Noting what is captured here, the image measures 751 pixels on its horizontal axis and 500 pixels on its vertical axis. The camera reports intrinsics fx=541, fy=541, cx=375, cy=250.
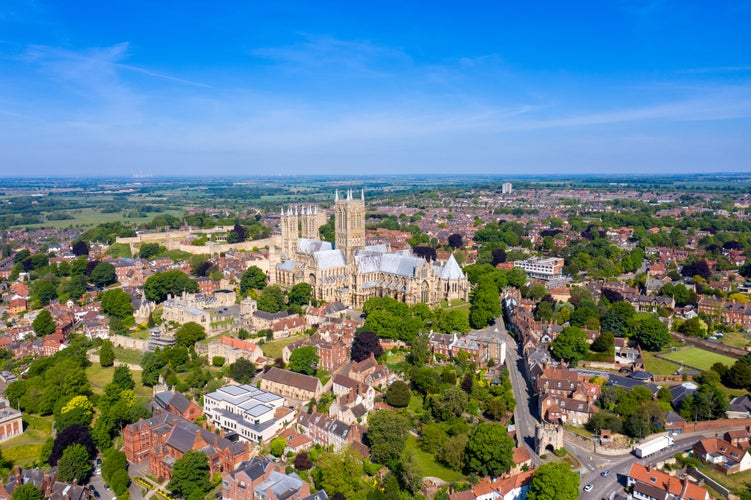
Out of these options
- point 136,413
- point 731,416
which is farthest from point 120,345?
point 731,416

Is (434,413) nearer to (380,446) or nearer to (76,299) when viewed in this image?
(380,446)

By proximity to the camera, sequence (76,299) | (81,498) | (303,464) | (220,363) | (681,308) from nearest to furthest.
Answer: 1. (81,498)
2. (303,464)
3. (220,363)
4. (681,308)
5. (76,299)

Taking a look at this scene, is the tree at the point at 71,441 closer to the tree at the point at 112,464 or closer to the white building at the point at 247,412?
the tree at the point at 112,464

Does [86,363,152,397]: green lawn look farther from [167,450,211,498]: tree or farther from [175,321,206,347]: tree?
[167,450,211,498]: tree

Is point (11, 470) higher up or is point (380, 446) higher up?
point (380, 446)

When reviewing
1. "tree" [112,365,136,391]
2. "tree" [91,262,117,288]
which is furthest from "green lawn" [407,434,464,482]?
"tree" [91,262,117,288]

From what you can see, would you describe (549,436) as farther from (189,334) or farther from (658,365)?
(189,334)
